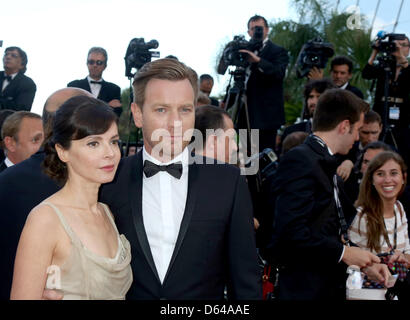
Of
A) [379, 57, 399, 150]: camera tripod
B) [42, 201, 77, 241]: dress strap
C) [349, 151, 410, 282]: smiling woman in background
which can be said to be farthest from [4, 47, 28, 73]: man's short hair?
[42, 201, 77, 241]: dress strap

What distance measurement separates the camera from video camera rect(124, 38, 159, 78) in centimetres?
681

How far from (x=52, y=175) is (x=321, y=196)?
Answer: 182 cm

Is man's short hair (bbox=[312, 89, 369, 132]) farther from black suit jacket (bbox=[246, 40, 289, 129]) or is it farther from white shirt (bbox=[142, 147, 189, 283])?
black suit jacket (bbox=[246, 40, 289, 129])

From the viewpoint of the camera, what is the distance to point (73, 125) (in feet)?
8.45

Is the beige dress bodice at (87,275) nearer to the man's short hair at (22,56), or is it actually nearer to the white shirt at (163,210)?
the white shirt at (163,210)

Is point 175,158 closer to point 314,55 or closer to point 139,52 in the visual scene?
point 139,52

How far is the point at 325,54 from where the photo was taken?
7.36 m

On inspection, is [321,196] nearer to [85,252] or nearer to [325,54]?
[85,252]

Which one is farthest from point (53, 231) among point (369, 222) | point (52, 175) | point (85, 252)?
point (369, 222)

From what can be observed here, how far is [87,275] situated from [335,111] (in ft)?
7.50

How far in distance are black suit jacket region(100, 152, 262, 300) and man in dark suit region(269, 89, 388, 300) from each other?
1087 mm

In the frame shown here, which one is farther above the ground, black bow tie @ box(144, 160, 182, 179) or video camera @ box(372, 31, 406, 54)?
video camera @ box(372, 31, 406, 54)

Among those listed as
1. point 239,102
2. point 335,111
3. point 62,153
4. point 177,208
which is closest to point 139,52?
point 239,102

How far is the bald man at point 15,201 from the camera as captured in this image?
2986 mm
